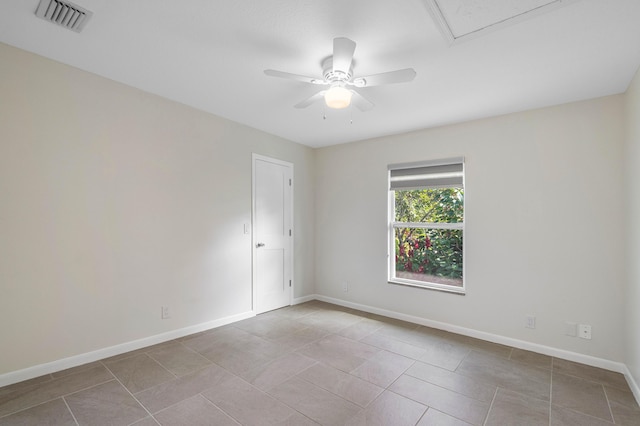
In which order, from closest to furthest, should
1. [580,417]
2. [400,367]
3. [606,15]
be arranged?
[606,15], [580,417], [400,367]

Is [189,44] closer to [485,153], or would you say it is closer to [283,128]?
[283,128]

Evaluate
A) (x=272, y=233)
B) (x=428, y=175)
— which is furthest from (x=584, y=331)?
(x=272, y=233)

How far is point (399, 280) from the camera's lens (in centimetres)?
419

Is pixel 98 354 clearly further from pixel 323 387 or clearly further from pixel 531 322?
pixel 531 322

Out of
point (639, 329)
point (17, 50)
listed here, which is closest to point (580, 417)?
point (639, 329)

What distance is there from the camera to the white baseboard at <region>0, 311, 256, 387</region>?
2307mm

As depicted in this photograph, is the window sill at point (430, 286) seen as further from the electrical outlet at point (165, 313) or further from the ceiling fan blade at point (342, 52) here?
the ceiling fan blade at point (342, 52)

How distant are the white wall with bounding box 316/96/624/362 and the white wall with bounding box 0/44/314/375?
2306 millimetres

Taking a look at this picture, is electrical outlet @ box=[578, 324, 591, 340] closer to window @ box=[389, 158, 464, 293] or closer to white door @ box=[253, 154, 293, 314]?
window @ box=[389, 158, 464, 293]

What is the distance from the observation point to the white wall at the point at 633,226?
7.58ft

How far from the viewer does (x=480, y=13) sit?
1.74 meters

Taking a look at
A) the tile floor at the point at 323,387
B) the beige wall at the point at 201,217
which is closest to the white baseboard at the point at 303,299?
the beige wall at the point at 201,217

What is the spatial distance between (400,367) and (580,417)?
1224mm

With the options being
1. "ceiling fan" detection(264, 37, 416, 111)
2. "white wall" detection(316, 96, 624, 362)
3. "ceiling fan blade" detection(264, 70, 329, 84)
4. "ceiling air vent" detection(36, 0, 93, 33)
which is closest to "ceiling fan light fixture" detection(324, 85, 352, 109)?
"ceiling fan" detection(264, 37, 416, 111)
